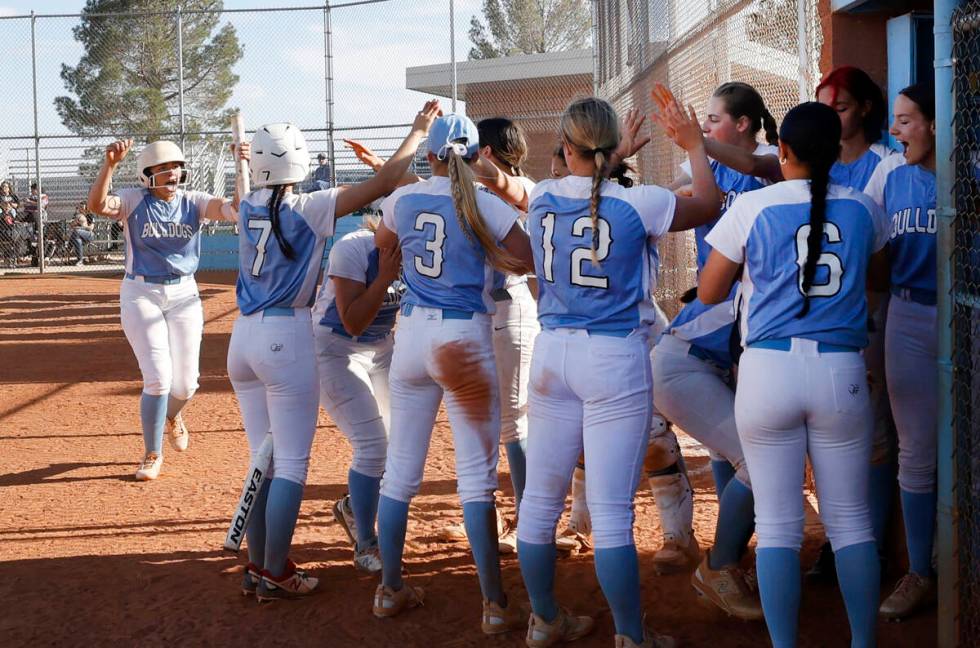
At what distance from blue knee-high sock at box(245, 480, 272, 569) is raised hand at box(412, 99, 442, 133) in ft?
5.52

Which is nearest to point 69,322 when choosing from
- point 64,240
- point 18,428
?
point 18,428

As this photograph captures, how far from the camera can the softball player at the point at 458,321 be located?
13.5 feet

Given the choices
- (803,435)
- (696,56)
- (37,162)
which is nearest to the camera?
(803,435)

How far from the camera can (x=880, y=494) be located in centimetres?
457

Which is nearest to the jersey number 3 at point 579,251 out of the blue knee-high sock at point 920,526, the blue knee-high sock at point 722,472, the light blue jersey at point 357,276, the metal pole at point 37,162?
the light blue jersey at point 357,276

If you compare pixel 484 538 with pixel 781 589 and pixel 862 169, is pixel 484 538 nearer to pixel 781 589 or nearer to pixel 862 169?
pixel 781 589

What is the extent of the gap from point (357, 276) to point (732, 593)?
2.04 metres

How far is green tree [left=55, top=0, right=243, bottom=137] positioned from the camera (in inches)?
1073

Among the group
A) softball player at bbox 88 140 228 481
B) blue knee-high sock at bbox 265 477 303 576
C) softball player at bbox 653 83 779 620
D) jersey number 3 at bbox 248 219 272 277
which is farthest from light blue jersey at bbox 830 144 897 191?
softball player at bbox 88 140 228 481

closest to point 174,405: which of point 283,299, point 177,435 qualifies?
point 177,435

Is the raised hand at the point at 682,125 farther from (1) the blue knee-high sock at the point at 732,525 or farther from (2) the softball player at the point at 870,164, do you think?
(1) the blue knee-high sock at the point at 732,525

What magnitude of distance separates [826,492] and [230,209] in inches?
155

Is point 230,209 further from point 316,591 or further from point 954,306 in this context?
point 954,306

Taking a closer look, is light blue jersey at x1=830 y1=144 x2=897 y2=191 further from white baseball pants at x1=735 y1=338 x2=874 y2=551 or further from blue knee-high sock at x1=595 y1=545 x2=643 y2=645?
blue knee-high sock at x1=595 y1=545 x2=643 y2=645
